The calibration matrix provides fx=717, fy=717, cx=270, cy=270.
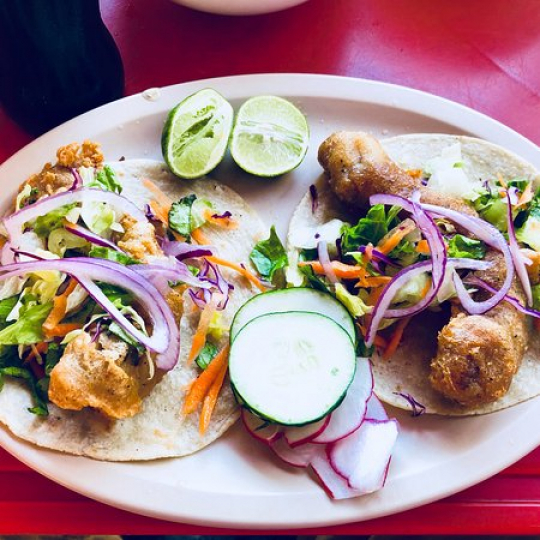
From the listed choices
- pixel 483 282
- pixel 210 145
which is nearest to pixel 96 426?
pixel 210 145

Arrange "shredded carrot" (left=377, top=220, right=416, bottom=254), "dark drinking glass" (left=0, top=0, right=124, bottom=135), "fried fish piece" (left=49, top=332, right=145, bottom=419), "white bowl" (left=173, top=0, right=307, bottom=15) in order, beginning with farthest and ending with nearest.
Result: "white bowl" (left=173, top=0, right=307, bottom=15) < "dark drinking glass" (left=0, top=0, right=124, bottom=135) < "shredded carrot" (left=377, top=220, right=416, bottom=254) < "fried fish piece" (left=49, top=332, right=145, bottom=419)

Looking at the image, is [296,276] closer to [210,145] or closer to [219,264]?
[219,264]

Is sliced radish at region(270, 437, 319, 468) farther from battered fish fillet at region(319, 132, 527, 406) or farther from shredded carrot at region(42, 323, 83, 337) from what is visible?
shredded carrot at region(42, 323, 83, 337)

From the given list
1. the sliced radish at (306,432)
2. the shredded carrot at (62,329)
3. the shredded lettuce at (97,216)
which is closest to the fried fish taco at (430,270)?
the sliced radish at (306,432)

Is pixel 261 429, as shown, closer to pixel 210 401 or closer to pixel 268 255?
pixel 210 401

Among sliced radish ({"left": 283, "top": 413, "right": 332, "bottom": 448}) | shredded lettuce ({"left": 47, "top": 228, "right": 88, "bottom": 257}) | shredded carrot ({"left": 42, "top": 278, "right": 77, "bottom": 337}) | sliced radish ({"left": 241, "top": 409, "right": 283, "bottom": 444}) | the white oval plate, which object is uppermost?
shredded lettuce ({"left": 47, "top": 228, "right": 88, "bottom": 257})

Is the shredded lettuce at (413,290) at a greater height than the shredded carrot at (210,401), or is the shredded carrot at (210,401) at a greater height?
the shredded lettuce at (413,290)

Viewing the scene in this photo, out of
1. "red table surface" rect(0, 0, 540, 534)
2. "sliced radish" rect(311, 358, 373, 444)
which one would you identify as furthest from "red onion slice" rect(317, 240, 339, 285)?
"red table surface" rect(0, 0, 540, 534)

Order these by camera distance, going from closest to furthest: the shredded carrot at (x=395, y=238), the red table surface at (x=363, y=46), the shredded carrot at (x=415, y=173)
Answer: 1. the shredded carrot at (x=395, y=238)
2. the shredded carrot at (x=415, y=173)
3. the red table surface at (x=363, y=46)

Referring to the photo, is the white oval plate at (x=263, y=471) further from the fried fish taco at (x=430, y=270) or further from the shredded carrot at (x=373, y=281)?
the shredded carrot at (x=373, y=281)
